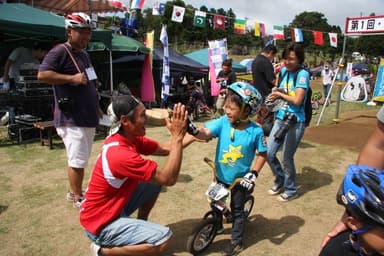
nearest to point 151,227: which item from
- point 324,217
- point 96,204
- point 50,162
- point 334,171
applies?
point 96,204

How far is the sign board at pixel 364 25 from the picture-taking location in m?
8.06

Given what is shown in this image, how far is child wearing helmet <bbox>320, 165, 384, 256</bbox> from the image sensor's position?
4.24ft

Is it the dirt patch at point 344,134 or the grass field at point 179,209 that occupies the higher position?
the dirt patch at point 344,134

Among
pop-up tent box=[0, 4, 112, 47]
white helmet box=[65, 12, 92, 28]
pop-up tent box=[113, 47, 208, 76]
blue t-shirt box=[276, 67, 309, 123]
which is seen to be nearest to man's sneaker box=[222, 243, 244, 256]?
blue t-shirt box=[276, 67, 309, 123]

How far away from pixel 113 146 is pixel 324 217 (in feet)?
8.93

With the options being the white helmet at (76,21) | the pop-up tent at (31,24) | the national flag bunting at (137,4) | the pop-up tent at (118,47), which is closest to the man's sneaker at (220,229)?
the white helmet at (76,21)

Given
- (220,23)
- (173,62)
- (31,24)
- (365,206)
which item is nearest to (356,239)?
(365,206)

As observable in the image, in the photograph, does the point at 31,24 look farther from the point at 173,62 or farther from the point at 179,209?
the point at 173,62

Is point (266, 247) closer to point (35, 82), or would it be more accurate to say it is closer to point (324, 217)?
point (324, 217)

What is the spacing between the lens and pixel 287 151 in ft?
13.3

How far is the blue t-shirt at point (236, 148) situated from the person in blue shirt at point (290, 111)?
3.72ft

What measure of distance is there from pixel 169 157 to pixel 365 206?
132cm

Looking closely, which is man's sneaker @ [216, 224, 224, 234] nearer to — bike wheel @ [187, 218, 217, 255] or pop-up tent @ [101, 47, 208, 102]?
bike wheel @ [187, 218, 217, 255]

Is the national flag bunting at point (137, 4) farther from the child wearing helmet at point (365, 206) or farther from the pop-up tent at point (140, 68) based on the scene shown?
the child wearing helmet at point (365, 206)
